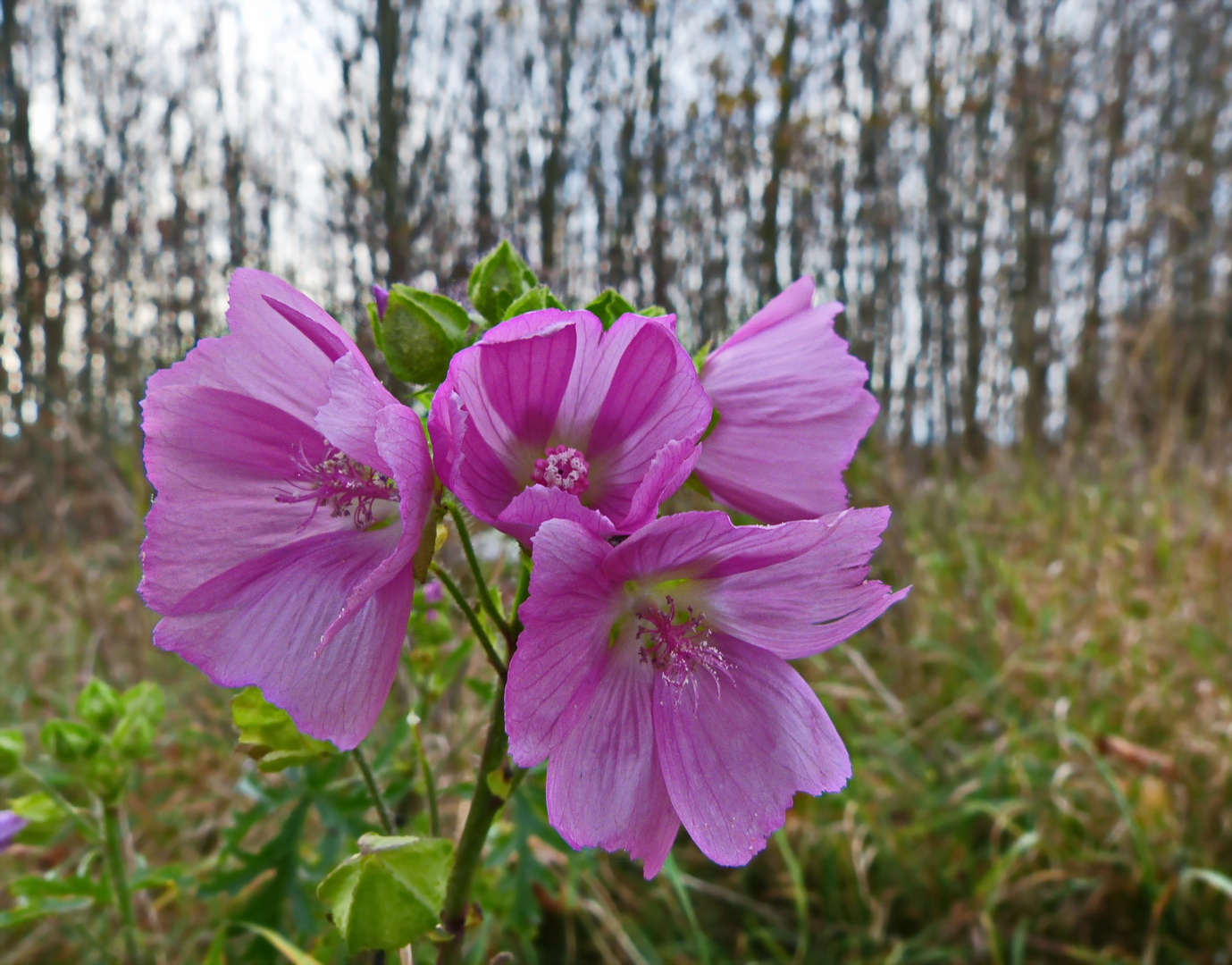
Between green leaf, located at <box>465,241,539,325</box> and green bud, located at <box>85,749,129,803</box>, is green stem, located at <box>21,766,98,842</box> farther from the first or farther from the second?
green leaf, located at <box>465,241,539,325</box>

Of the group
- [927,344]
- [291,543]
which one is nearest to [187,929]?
[291,543]

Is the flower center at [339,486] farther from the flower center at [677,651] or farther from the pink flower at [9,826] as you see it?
the pink flower at [9,826]

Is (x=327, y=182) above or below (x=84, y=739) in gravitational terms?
above

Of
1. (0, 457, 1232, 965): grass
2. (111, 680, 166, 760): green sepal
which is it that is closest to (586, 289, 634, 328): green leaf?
(0, 457, 1232, 965): grass

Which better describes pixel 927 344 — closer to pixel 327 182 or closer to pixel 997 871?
pixel 327 182

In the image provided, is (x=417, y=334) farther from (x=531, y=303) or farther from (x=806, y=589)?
(x=806, y=589)

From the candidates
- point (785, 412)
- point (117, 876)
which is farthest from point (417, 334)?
point (117, 876)
